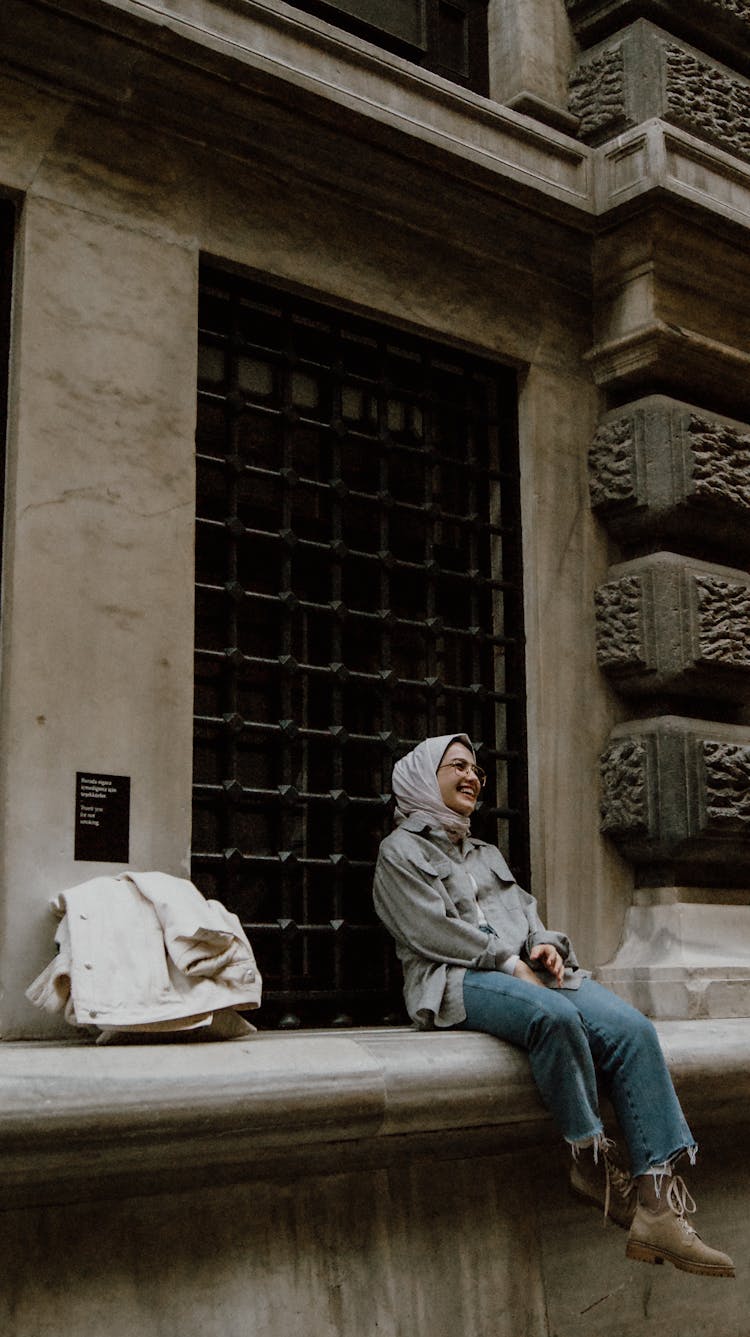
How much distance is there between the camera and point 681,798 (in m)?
5.45

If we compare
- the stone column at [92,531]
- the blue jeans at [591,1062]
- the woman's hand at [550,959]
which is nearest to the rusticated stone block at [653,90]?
the stone column at [92,531]

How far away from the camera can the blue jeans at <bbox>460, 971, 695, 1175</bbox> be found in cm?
405

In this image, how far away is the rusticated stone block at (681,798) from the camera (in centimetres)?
545

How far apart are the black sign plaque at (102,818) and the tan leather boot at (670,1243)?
174 centimetres

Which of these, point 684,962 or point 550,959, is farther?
point 684,962

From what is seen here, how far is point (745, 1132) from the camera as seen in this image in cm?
501

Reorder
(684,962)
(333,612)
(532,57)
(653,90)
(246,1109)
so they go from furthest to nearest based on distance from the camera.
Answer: (532,57) → (653,90) → (684,962) → (333,612) → (246,1109)

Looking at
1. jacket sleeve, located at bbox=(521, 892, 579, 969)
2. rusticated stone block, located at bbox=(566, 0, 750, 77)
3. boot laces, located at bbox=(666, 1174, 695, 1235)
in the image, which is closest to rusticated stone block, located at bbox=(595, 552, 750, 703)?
jacket sleeve, located at bbox=(521, 892, 579, 969)

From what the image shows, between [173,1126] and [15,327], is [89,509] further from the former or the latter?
[173,1126]

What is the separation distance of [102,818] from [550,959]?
1342 mm

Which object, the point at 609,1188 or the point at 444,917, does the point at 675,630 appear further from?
the point at 609,1188

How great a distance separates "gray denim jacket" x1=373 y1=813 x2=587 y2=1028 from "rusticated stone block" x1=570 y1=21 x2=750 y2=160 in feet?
9.82

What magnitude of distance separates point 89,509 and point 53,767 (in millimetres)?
782

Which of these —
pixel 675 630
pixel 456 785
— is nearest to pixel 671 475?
pixel 675 630
